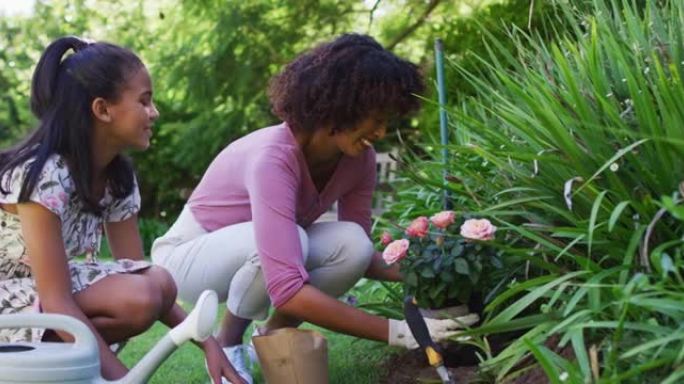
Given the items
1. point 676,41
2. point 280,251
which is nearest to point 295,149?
point 280,251

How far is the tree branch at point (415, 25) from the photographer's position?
25.7 ft

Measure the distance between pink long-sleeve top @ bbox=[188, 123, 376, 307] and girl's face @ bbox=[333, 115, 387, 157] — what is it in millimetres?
125

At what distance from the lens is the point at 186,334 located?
1.74 metres

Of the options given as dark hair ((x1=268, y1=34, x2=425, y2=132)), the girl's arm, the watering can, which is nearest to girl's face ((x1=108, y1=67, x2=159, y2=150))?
the girl's arm

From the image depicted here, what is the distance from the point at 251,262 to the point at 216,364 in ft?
2.13

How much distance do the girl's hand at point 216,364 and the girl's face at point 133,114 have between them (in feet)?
1.75

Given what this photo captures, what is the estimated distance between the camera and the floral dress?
2068mm

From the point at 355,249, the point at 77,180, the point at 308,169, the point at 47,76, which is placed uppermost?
the point at 47,76

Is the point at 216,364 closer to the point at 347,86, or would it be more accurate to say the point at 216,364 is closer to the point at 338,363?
the point at 347,86

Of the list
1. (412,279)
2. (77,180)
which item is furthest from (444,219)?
(77,180)

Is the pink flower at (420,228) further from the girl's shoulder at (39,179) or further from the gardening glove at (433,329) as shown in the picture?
the girl's shoulder at (39,179)

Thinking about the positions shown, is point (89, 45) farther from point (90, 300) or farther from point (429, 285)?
point (429, 285)

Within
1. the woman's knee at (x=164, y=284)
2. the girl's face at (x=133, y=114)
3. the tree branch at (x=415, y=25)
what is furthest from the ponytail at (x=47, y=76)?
the tree branch at (x=415, y=25)

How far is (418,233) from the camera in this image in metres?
2.30
